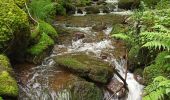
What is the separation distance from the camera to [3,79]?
279 inches

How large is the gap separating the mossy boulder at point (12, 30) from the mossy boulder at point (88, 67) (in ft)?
3.36

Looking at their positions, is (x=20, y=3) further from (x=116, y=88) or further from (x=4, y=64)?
(x=116, y=88)

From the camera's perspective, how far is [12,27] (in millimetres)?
8227

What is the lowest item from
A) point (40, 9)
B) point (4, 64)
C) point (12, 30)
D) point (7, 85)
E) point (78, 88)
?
point (78, 88)

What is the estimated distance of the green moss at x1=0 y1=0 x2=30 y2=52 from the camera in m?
8.12

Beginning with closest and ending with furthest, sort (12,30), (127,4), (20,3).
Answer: (12,30), (20,3), (127,4)

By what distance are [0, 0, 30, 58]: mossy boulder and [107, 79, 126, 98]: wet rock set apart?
2528mm

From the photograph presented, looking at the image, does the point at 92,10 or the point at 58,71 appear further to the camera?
the point at 92,10

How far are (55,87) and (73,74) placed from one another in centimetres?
63

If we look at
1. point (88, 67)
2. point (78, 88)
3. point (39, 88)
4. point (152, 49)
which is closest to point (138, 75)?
point (152, 49)

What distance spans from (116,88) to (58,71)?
1534 millimetres

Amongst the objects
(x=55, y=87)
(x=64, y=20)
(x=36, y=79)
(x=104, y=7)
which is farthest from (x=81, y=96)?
(x=104, y=7)

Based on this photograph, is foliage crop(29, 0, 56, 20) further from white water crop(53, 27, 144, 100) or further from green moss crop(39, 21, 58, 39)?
white water crop(53, 27, 144, 100)

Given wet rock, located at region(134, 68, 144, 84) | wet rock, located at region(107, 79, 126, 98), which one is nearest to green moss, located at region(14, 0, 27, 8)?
wet rock, located at region(107, 79, 126, 98)
